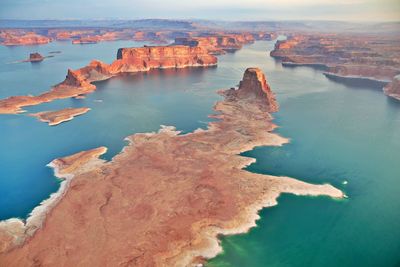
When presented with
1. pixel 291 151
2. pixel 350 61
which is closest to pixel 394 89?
pixel 350 61

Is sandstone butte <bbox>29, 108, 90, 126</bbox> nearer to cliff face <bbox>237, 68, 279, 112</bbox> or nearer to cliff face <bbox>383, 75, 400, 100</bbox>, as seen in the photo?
cliff face <bbox>237, 68, 279, 112</bbox>

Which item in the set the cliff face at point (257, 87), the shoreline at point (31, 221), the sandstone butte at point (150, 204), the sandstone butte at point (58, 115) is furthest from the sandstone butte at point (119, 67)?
the cliff face at point (257, 87)

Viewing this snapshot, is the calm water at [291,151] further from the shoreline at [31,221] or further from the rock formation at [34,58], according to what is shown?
the rock formation at [34,58]

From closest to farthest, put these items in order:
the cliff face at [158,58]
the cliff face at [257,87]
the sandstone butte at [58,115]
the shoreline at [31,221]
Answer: the shoreline at [31,221], the sandstone butte at [58,115], the cliff face at [257,87], the cliff face at [158,58]

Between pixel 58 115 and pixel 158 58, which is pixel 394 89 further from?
pixel 58 115

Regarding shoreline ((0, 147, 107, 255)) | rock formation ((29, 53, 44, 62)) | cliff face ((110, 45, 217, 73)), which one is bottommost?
shoreline ((0, 147, 107, 255))

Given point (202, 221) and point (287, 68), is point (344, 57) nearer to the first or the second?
point (287, 68)

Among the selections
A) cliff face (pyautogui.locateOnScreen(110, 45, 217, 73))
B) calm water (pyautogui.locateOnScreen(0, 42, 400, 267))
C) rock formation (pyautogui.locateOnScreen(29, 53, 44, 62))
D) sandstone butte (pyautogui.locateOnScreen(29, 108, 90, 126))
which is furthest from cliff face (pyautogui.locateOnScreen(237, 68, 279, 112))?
rock formation (pyautogui.locateOnScreen(29, 53, 44, 62))
